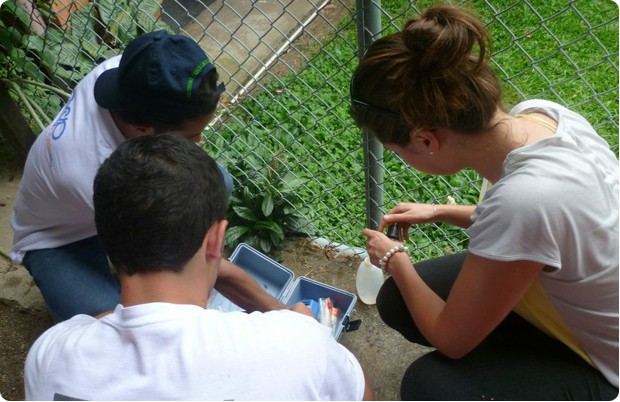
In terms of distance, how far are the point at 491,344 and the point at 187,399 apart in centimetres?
102

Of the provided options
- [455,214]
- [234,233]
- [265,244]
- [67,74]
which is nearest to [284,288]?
[265,244]

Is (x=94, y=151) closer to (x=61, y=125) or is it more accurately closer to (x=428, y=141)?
(x=61, y=125)

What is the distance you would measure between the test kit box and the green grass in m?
0.39

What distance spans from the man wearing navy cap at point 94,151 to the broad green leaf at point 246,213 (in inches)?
26.9

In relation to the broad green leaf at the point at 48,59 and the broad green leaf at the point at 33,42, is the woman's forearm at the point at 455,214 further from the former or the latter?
the broad green leaf at the point at 33,42

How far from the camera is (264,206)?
2.71 m

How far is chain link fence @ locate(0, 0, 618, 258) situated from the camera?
2.76m

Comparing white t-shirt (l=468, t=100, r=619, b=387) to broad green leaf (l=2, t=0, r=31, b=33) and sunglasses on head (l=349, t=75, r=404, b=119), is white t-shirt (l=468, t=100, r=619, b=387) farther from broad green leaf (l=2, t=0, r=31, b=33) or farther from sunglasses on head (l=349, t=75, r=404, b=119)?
broad green leaf (l=2, t=0, r=31, b=33)

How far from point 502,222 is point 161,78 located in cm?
107

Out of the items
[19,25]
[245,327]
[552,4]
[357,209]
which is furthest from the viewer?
[552,4]

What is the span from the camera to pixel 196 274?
1295 mm

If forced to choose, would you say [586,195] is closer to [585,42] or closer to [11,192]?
[585,42]

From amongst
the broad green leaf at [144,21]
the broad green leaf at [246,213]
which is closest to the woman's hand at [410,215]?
the broad green leaf at [246,213]

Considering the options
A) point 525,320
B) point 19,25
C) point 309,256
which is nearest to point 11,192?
point 19,25
